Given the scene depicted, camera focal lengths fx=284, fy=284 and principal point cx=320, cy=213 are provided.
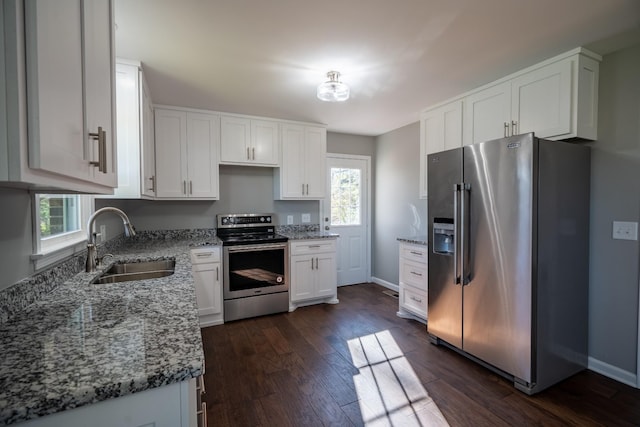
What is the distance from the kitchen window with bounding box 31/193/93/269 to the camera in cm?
127

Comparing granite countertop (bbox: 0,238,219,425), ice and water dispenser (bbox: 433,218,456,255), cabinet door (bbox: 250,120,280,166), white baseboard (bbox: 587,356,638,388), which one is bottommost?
white baseboard (bbox: 587,356,638,388)

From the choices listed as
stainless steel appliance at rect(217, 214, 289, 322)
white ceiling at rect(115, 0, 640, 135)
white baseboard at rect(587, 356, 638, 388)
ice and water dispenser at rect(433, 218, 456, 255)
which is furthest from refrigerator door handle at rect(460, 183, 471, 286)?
stainless steel appliance at rect(217, 214, 289, 322)

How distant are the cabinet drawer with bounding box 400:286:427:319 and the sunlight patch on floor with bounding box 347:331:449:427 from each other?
21.5 inches

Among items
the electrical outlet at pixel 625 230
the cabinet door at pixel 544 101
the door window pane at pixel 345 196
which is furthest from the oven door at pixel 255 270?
the electrical outlet at pixel 625 230

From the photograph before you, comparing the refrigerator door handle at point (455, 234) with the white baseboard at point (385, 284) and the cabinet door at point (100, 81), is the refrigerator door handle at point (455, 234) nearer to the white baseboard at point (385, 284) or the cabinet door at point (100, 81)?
the white baseboard at point (385, 284)

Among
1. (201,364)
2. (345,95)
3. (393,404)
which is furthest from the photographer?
(345,95)

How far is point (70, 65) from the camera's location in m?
0.78

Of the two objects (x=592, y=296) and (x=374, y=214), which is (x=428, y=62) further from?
(x=374, y=214)

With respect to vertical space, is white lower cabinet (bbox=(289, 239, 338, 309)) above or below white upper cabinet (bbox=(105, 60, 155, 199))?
below

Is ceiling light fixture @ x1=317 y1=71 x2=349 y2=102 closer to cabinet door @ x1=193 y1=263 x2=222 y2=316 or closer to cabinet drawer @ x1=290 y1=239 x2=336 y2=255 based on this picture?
cabinet drawer @ x1=290 y1=239 x2=336 y2=255

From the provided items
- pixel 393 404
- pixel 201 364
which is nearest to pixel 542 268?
pixel 393 404

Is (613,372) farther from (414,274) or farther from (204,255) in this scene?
(204,255)

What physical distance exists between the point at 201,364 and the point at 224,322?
2.61m

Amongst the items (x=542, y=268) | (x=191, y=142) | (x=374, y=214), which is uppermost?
(x=191, y=142)
